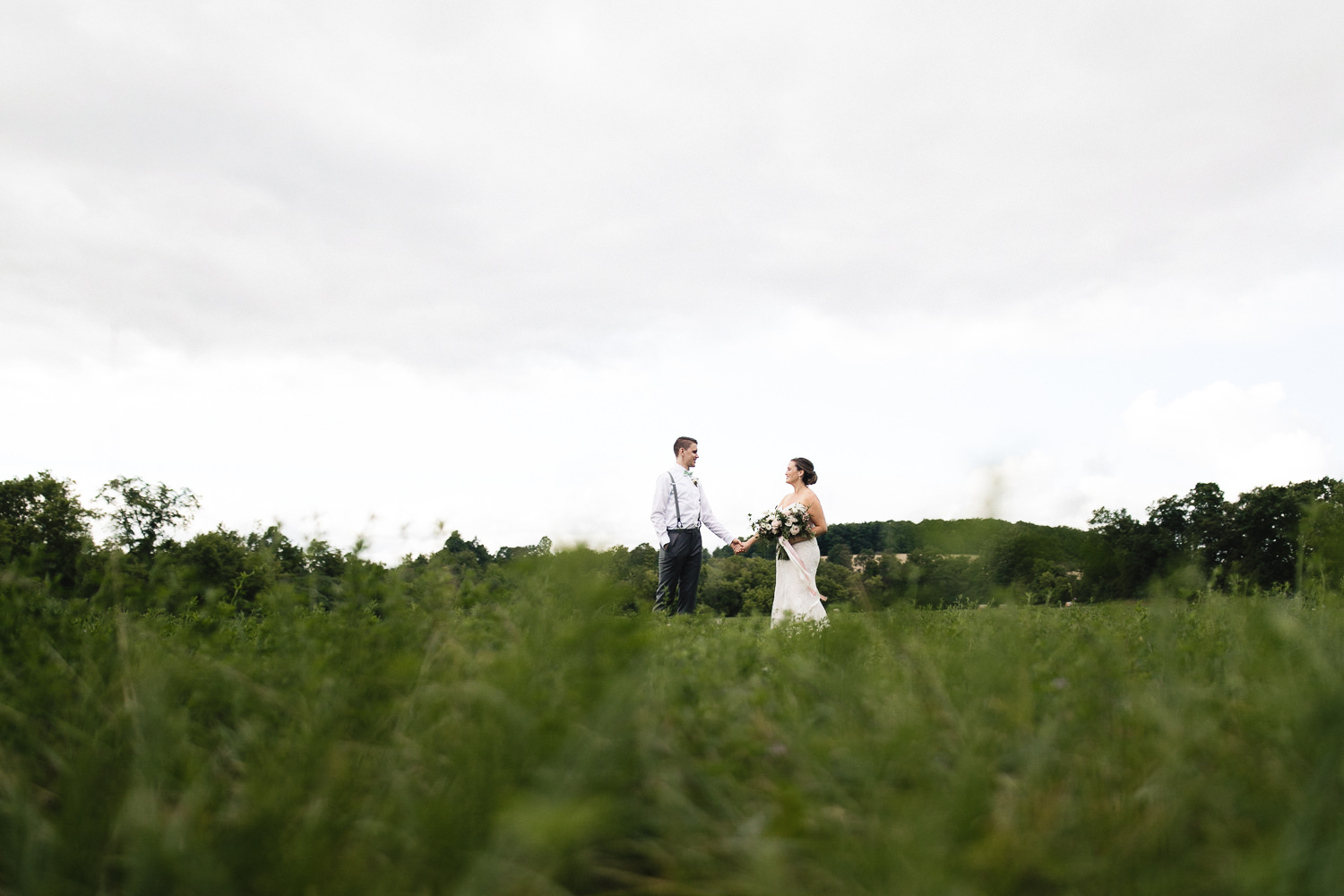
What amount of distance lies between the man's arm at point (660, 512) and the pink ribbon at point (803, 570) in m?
2.00

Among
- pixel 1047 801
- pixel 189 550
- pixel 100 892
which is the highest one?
pixel 189 550

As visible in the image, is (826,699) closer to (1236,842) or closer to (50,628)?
(1236,842)

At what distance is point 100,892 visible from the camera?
152cm

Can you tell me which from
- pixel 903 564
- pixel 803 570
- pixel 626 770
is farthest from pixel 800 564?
pixel 626 770

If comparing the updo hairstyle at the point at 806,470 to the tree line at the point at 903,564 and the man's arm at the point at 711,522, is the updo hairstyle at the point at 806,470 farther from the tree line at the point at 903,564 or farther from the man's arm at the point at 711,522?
the tree line at the point at 903,564

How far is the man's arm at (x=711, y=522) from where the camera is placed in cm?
1343

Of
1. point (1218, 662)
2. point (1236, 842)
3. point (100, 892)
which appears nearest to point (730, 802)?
point (1236, 842)

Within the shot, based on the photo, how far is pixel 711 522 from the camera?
1352 centimetres

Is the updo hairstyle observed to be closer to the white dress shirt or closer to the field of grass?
the white dress shirt

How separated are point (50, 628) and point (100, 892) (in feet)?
7.43

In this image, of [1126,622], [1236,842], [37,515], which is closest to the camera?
[1236,842]

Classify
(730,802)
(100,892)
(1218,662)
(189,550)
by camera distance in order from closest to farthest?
(100,892), (730,802), (1218,662), (189,550)

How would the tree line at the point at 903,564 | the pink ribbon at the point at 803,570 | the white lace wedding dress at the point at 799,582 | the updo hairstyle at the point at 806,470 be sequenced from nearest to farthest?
the tree line at the point at 903,564 → the white lace wedding dress at the point at 799,582 → the pink ribbon at the point at 803,570 → the updo hairstyle at the point at 806,470

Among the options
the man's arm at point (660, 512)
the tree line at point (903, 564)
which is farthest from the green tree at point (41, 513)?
the tree line at point (903, 564)
